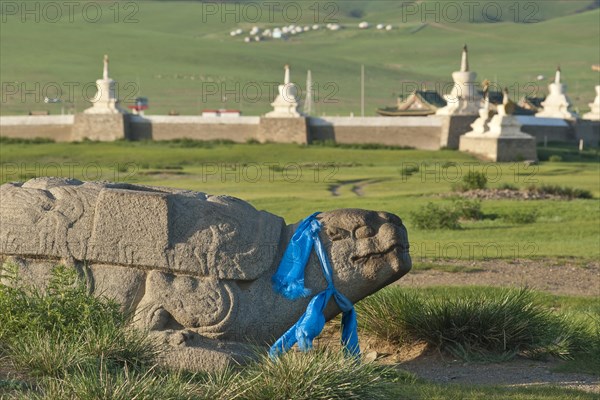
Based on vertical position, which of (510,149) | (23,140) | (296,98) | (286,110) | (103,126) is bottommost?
(510,149)

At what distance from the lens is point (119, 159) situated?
43219 millimetres

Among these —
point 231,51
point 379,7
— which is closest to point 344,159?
point 231,51

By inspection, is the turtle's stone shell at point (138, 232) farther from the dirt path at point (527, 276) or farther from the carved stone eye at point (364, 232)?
the dirt path at point (527, 276)

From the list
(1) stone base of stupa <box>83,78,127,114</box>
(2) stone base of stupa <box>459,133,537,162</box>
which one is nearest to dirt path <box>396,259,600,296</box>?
(2) stone base of stupa <box>459,133,537,162</box>

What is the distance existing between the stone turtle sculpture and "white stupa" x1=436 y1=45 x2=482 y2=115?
1644 inches

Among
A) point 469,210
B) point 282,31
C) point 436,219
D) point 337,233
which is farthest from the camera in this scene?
point 282,31

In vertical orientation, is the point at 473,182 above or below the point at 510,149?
below

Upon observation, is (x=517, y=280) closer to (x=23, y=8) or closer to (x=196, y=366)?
(x=196, y=366)

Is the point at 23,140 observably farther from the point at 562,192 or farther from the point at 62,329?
the point at 62,329

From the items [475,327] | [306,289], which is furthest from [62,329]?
[475,327]

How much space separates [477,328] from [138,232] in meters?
2.98

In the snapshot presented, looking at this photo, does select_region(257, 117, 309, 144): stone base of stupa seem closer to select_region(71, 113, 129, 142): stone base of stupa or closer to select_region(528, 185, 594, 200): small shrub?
select_region(71, 113, 129, 142): stone base of stupa

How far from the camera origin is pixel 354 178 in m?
36.1

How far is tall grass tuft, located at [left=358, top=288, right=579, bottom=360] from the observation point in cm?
1063
